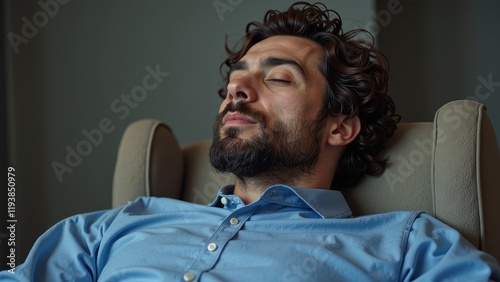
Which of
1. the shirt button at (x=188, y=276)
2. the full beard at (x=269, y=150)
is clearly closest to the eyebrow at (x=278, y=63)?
the full beard at (x=269, y=150)

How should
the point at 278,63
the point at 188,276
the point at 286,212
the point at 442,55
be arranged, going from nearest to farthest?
the point at 188,276 < the point at 286,212 < the point at 278,63 < the point at 442,55

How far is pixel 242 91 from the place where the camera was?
1311mm

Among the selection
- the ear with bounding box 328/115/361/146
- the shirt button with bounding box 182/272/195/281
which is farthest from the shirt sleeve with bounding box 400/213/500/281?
the shirt button with bounding box 182/272/195/281

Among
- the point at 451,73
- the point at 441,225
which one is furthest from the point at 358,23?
the point at 441,225

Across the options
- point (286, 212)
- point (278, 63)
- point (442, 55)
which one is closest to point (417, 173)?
point (286, 212)

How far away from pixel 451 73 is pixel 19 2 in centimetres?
147

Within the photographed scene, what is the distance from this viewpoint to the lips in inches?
51.0

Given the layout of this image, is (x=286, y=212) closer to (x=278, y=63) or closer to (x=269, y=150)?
(x=269, y=150)

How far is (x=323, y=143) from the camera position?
1.38m

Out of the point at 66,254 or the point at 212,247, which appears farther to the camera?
the point at 66,254

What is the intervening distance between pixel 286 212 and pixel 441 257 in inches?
13.7

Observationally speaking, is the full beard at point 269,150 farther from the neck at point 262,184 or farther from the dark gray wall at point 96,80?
the dark gray wall at point 96,80

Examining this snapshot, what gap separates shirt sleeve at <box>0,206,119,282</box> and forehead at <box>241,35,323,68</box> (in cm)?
54

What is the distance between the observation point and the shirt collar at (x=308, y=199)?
124 cm
